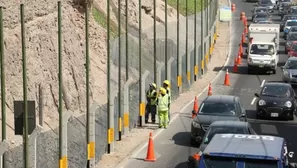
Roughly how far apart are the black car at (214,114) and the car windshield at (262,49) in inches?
842

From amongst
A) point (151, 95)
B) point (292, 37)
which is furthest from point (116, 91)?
point (292, 37)

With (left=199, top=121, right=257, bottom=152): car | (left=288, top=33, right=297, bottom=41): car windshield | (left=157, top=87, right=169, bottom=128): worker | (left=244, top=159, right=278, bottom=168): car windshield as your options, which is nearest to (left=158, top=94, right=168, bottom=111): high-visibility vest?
(left=157, top=87, right=169, bottom=128): worker

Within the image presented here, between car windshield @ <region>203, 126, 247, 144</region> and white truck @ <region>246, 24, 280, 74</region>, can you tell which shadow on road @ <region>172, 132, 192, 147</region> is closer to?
car windshield @ <region>203, 126, 247, 144</region>

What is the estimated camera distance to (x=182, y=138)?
96.0ft

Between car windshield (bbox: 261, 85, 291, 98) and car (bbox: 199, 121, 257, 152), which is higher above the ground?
car (bbox: 199, 121, 257, 152)

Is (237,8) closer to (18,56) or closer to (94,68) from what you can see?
(94,68)

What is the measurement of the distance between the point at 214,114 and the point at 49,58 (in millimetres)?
5956

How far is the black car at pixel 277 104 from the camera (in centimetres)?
3347

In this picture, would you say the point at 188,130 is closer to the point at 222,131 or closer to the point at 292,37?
the point at 222,131

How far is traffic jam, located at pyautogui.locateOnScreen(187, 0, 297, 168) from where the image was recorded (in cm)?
1561

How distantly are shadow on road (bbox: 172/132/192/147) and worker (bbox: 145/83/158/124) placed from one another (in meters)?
1.89

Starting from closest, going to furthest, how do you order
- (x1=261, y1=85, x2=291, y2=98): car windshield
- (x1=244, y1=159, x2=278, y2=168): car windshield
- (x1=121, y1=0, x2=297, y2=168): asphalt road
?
(x1=244, y1=159, x2=278, y2=168): car windshield
(x1=121, y1=0, x2=297, y2=168): asphalt road
(x1=261, y1=85, x2=291, y2=98): car windshield

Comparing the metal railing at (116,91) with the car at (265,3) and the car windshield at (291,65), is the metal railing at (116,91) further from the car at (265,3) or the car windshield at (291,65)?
the car at (265,3)

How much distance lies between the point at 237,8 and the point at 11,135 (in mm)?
74821
